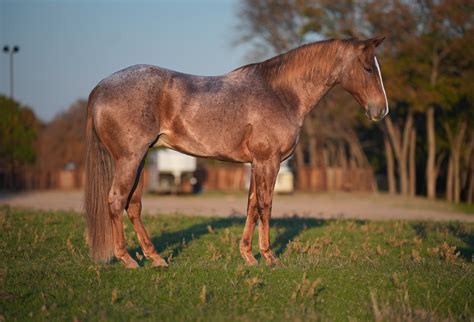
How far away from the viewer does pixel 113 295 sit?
21.4ft

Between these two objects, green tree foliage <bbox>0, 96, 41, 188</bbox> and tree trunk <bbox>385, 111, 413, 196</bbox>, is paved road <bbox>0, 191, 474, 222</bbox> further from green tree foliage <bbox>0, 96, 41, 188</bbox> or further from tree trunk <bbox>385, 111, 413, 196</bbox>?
green tree foliage <bbox>0, 96, 41, 188</bbox>

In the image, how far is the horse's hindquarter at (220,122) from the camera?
27.7 feet

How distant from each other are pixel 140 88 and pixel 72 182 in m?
49.5

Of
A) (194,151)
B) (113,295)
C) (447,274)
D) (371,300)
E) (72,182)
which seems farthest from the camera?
(72,182)

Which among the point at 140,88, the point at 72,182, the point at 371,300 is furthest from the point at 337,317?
the point at 72,182

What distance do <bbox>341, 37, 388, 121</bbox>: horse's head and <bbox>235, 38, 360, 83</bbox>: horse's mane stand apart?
0.57ft

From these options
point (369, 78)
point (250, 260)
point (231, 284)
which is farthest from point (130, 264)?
point (369, 78)

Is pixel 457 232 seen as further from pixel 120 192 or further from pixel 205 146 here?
pixel 120 192

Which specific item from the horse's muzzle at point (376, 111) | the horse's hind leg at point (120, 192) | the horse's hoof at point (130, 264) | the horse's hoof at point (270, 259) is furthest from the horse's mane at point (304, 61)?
the horse's hoof at point (130, 264)

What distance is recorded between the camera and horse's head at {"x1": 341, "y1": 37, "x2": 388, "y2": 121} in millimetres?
8945

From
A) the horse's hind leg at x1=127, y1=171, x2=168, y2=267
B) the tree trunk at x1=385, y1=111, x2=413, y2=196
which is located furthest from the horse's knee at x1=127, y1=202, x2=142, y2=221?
the tree trunk at x1=385, y1=111, x2=413, y2=196

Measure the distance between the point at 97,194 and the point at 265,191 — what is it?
2.09m

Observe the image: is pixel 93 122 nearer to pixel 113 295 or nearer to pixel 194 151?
pixel 194 151

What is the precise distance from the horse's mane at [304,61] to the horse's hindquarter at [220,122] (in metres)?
0.53
